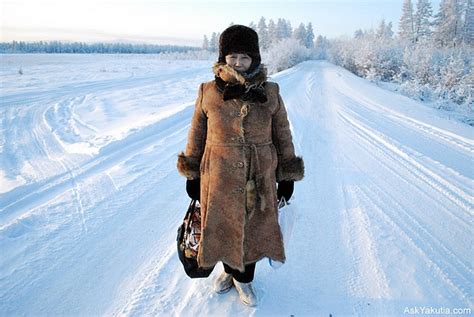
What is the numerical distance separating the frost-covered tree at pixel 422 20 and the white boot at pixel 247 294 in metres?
64.4

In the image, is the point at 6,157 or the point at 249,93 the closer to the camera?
the point at 249,93

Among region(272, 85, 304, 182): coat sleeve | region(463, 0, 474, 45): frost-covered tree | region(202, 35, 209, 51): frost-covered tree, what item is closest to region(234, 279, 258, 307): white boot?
region(272, 85, 304, 182): coat sleeve

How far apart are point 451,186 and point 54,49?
327 ft

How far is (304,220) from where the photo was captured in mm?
3645

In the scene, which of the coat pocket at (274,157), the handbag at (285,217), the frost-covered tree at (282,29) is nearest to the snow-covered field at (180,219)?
the handbag at (285,217)

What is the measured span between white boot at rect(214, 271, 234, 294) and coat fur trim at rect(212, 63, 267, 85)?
153 cm

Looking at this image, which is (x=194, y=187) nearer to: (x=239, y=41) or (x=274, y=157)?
(x=274, y=157)

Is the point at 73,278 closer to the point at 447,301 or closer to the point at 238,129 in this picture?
the point at 238,129

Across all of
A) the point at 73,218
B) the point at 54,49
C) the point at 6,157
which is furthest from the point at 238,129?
the point at 54,49

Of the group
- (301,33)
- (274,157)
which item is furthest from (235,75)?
(301,33)

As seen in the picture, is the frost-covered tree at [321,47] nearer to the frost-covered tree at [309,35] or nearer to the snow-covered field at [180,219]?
the frost-covered tree at [309,35]

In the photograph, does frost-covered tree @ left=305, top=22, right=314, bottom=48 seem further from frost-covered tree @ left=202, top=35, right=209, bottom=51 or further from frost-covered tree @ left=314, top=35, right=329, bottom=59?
frost-covered tree @ left=202, top=35, right=209, bottom=51

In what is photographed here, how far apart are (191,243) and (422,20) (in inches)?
Result: 2659

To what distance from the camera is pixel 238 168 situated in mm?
2059
